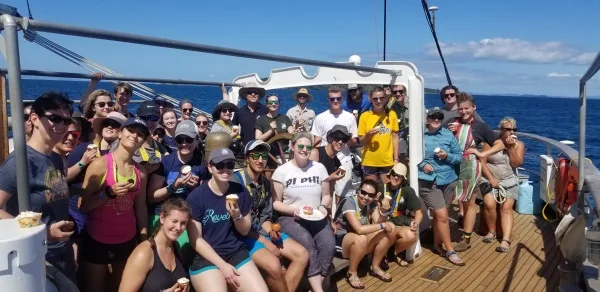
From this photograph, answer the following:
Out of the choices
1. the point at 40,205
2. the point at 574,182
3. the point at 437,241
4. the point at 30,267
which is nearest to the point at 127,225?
the point at 40,205

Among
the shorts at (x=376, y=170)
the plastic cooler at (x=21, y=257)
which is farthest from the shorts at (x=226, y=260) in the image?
the shorts at (x=376, y=170)

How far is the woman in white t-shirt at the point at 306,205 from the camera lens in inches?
157

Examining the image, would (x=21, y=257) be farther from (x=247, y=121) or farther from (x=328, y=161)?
(x=247, y=121)

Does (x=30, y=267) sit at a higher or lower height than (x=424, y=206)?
higher

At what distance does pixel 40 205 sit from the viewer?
2182 millimetres

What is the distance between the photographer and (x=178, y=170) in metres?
Answer: 3.52

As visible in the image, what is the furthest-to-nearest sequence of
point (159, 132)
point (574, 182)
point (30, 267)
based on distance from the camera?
1. point (574, 182)
2. point (159, 132)
3. point (30, 267)

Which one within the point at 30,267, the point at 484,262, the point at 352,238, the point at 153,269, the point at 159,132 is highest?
the point at 159,132

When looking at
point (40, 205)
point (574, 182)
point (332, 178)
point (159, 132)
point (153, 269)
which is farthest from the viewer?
point (574, 182)

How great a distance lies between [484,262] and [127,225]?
3.80 metres

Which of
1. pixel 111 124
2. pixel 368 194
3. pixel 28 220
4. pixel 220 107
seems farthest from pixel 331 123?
pixel 28 220

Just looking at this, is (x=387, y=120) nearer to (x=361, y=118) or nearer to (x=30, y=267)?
(x=361, y=118)

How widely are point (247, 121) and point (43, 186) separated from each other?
10.8ft

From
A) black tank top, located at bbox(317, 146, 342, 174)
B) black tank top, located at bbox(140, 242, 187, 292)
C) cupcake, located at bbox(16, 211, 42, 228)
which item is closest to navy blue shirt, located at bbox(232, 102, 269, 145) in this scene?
black tank top, located at bbox(317, 146, 342, 174)
